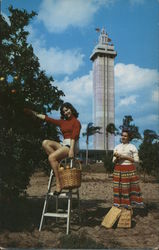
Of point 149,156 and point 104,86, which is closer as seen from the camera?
point 149,156

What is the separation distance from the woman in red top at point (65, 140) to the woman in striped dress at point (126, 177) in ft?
4.12

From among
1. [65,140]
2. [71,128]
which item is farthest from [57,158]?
[71,128]

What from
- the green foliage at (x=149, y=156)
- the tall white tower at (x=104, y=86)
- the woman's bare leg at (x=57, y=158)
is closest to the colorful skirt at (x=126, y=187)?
the woman's bare leg at (x=57, y=158)

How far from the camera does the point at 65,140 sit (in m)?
6.13

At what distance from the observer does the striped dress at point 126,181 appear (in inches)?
272

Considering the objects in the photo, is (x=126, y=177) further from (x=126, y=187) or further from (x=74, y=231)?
(x=74, y=231)

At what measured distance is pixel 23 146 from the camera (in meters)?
6.48

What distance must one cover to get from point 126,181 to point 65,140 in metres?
1.79

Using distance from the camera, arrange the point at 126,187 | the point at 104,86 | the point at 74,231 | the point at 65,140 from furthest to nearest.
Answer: the point at 104,86 → the point at 126,187 → the point at 65,140 → the point at 74,231

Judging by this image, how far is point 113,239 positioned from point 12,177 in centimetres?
218

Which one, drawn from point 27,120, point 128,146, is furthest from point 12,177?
point 128,146

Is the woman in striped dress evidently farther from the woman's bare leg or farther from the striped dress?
the woman's bare leg

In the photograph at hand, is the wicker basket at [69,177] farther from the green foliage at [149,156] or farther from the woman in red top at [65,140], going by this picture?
the green foliage at [149,156]

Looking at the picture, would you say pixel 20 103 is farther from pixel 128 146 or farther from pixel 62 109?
pixel 128 146
